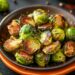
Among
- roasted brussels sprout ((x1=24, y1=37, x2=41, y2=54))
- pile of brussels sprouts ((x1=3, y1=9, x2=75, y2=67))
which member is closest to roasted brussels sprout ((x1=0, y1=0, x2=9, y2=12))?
pile of brussels sprouts ((x1=3, y1=9, x2=75, y2=67))

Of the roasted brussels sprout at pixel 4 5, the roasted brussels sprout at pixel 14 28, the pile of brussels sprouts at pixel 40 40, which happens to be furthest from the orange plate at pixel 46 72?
the roasted brussels sprout at pixel 4 5

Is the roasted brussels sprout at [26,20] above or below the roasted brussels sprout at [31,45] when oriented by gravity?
above

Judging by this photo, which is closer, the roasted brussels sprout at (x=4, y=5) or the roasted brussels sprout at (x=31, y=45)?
the roasted brussels sprout at (x=31, y=45)

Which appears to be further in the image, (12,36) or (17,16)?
(17,16)

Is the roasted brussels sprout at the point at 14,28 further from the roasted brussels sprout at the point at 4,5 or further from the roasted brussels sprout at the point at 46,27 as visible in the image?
the roasted brussels sprout at the point at 4,5

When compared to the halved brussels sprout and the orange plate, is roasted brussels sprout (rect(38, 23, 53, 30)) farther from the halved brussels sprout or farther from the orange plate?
the orange plate

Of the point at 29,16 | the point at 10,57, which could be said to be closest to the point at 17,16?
the point at 29,16

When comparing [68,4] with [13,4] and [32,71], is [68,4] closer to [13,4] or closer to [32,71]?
[13,4]

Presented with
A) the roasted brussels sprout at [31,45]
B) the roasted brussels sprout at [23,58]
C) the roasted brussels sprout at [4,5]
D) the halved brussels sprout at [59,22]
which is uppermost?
the roasted brussels sprout at [4,5]

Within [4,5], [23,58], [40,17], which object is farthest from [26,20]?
[4,5]
